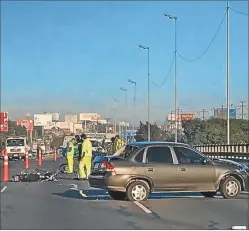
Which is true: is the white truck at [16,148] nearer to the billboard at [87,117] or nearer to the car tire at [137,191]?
the car tire at [137,191]

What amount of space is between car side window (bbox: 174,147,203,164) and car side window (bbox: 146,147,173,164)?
237mm

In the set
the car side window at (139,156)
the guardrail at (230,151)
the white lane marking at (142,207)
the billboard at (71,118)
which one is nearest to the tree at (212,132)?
the guardrail at (230,151)

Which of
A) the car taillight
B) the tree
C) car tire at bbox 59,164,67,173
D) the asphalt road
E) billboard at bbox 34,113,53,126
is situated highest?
billboard at bbox 34,113,53,126

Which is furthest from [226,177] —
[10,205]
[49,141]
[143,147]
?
[49,141]

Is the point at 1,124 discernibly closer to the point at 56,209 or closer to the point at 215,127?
the point at 215,127

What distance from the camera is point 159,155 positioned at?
1670 centimetres

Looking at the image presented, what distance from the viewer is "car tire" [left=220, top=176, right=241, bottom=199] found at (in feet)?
55.1

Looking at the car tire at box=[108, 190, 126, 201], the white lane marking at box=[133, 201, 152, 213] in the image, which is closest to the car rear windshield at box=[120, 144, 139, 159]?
the car tire at box=[108, 190, 126, 201]

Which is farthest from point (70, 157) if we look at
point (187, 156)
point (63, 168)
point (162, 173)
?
point (162, 173)

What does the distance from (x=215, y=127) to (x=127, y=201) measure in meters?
52.6

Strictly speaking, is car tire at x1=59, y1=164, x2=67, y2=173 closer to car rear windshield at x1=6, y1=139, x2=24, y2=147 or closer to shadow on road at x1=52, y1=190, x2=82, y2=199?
shadow on road at x1=52, y1=190, x2=82, y2=199

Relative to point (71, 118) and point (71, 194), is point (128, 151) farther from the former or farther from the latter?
point (71, 118)

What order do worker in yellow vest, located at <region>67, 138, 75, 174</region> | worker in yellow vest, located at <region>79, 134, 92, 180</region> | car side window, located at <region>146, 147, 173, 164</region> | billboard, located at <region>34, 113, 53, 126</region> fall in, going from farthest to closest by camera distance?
billboard, located at <region>34, 113, 53, 126</region>
worker in yellow vest, located at <region>67, 138, 75, 174</region>
worker in yellow vest, located at <region>79, 134, 92, 180</region>
car side window, located at <region>146, 147, 173, 164</region>

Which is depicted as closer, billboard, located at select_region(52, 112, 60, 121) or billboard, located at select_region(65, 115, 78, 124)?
billboard, located at select_region(52, 112, 60, 121)
